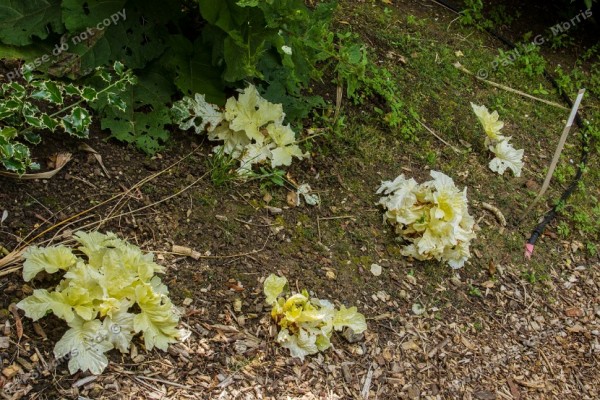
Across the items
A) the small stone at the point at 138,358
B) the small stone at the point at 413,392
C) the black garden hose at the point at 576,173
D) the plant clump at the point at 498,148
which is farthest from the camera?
the plant clump at the point at 498,148

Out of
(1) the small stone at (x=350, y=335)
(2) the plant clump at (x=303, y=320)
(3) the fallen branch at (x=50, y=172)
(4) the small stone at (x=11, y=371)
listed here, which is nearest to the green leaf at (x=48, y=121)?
(3) the fallen branch at (x=50, y=172)

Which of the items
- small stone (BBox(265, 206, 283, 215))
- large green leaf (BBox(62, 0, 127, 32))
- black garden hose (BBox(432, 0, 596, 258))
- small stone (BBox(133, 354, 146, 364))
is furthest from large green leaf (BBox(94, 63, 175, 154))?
black garden hose (BBox(432, 0, 596, 258))

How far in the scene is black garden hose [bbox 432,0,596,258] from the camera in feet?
12.0

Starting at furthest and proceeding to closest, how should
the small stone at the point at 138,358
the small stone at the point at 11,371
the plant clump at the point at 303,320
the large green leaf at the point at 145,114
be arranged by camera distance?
the large green leaf at the point at 145,114 → the plant clump at the point at 303,320 → the small stone at the point at 138,358 → the small stone at the point at 11,371

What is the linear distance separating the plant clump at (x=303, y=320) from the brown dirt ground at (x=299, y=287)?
57 millimetres

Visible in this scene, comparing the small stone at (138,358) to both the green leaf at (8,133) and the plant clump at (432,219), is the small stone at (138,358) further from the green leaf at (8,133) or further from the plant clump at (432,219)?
the plant clump at (432,219)

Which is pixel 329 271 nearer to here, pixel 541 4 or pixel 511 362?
pixel 511 362

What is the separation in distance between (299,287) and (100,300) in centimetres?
87

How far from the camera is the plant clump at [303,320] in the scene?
2545mm

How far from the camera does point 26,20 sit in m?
2.73

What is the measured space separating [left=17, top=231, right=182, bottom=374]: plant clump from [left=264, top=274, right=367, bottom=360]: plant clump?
0.41 meters

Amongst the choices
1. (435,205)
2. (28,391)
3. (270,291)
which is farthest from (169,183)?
(435,205)

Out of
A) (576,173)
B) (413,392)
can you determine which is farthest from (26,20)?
(576,173)

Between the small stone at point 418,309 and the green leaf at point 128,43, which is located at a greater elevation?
the green leaf at point 128,43
